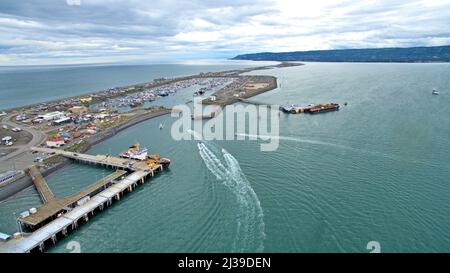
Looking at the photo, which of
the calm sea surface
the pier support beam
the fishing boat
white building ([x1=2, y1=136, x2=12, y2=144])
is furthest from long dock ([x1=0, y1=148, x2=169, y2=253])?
white building ([x1=2, y1=136, x2=12, y2=144])

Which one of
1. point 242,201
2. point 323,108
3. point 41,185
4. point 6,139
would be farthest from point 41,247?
point 323,108

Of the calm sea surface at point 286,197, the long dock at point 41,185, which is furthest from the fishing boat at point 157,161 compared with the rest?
the long dock at point 41,185

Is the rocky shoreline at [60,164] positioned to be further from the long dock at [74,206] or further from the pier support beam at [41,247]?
the pier support beam at [41,247]

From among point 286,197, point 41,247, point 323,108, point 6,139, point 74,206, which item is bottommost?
point 41,247

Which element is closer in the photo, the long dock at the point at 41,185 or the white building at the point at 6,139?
the long dock at the point at 41,185

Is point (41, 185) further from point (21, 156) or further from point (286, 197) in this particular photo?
point (286, 197)

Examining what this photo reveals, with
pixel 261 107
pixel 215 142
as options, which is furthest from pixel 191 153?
pixel 261 107

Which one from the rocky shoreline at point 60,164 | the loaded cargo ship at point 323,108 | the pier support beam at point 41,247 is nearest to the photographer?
the pier support beam at point 41,247

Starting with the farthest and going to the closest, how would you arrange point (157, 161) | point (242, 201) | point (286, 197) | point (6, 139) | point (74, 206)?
point (6, 139)
point (157, 161)
point (74, 206)
point (286, 197)
point (242, 201)
